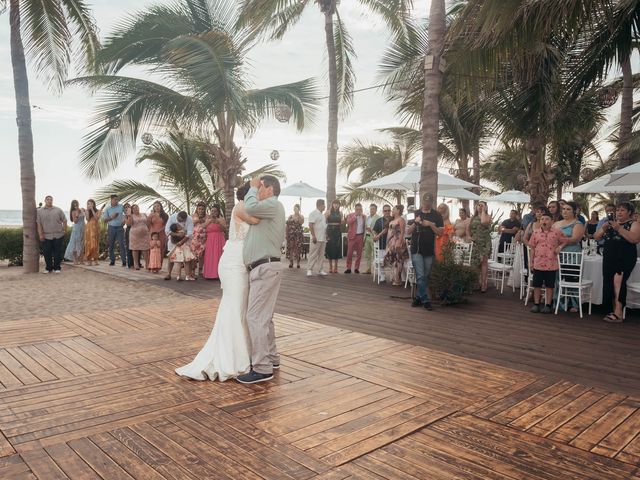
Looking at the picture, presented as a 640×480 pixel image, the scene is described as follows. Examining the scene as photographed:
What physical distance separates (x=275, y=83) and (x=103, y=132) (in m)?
4.84

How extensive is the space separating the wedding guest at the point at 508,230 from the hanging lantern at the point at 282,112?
6.48m

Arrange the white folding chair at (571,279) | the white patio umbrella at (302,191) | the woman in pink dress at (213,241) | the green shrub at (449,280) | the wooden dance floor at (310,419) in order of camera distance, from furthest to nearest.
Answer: the white patio umbrella at (302,191), the woman in pink dress at (213,241), the green shrub at (449,280), the white folding chair at (571,279), the wooden dance floor at (310,419)

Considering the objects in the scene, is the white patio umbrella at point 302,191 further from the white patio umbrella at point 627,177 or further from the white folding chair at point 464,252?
the white patio umbrella at point 627,177

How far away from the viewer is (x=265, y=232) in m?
4.21

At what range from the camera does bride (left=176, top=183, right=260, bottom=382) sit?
4.25 metres

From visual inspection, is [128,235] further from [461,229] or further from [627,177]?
[627,177]

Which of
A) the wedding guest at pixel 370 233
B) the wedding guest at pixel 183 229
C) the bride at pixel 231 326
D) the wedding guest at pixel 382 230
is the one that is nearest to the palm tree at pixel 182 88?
the wedding guest at pixel 183 229

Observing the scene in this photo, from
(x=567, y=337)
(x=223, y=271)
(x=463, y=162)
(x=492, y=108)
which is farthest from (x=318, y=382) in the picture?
(x=463, y=162)

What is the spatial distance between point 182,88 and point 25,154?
3982mm

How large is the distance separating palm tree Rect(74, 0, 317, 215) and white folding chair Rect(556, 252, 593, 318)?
7977 millimetres

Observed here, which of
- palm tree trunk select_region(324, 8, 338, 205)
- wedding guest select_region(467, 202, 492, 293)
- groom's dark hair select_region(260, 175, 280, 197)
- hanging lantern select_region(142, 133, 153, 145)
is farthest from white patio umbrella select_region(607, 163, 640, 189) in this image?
hanging lantern select_region(142, 133, 153, 145)

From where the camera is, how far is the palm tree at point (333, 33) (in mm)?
14680

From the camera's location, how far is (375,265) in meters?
11.1

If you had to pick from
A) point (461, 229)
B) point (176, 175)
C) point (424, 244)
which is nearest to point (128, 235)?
point (176, 175)
